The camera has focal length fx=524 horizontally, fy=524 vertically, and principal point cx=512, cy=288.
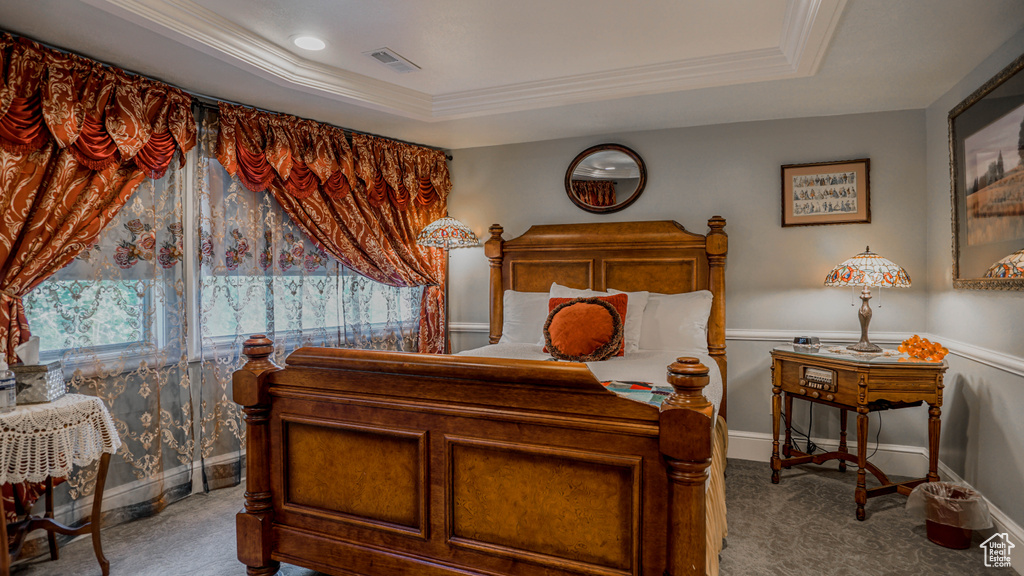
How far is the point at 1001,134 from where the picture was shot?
2.36 m

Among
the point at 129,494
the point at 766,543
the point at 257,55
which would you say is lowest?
the point at 766,543

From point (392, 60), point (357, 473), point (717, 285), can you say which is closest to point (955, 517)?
point (717, 285)

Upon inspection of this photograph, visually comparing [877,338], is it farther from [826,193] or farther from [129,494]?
[129,494]

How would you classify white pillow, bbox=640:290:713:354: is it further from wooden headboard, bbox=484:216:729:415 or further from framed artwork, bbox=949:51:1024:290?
framed artwork, bbox=949:51:1024:290

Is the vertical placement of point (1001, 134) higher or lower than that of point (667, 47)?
lower

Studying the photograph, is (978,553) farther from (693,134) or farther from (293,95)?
(293,95)

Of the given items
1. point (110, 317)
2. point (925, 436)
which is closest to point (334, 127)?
point (110, 317)

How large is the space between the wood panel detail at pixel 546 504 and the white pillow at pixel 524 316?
186 cm

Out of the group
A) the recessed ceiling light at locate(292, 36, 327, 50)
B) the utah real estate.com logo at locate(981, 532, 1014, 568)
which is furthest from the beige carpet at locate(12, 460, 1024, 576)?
the recessed ceiling light at locate(292, 36, 327, 50)

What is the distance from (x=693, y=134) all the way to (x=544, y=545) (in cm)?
309

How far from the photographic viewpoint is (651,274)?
3732 millimetres

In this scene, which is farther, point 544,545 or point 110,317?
point 110,317

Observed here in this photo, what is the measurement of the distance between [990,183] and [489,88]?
2699 millimetres

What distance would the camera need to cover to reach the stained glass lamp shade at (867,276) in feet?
9.55
